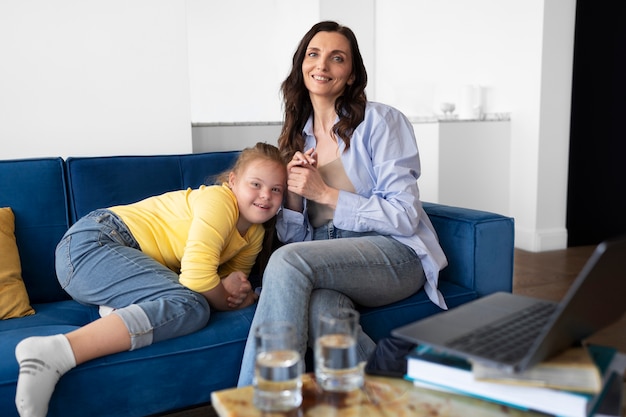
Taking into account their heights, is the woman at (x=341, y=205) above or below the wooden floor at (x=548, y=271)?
above

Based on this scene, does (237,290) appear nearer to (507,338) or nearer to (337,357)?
(337,357)

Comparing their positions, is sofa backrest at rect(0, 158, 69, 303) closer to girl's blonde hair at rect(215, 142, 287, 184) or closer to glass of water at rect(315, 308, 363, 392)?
girl's blonde hair at rect(215, 142, 287, 184)

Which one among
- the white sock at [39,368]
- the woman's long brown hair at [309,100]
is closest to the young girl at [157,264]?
the white sock at [39,368]

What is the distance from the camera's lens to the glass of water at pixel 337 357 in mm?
931

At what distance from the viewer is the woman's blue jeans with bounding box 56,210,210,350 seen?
4.83 ft

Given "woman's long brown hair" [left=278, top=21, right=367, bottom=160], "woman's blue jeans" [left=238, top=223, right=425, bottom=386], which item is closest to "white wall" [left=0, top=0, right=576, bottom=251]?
"woman's long brown hair" [left=278, top=21, right=367, bottom=160]

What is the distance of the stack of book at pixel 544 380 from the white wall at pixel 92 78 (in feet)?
5.46

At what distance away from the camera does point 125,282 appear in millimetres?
1589

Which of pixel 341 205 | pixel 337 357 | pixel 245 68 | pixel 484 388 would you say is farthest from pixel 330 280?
pixel 245 68

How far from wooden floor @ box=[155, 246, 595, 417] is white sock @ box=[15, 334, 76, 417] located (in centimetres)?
233

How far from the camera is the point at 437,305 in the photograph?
5.69ft

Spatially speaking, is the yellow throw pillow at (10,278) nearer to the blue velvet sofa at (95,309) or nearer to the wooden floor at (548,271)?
the blue velvet sofa at (95,309)

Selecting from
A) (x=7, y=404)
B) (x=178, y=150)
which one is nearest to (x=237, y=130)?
(x=178, y=150)

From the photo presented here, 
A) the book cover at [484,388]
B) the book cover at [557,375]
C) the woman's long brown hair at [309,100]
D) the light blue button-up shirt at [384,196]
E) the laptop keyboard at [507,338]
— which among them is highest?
the woman's long brown hair at [309,100]
